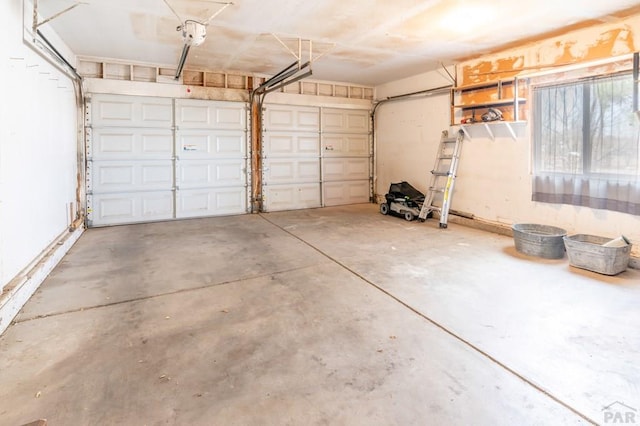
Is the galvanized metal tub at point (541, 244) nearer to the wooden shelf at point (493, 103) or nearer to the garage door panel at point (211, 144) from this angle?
the wooden shelf at point (493, 103)

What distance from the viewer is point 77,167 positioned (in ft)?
18.6

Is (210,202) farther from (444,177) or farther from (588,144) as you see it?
(588,144)

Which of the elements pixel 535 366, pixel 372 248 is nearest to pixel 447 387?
pixel 535 366

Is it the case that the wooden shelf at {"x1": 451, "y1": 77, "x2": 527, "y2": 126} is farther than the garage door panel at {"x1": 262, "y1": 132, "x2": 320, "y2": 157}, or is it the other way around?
the garage door panel at {"x1": 262, "y1": 132, "x2": 320, "y2": 157}

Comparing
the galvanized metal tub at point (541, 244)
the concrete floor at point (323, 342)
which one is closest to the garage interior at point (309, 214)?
the concrete floor at point (323, 342)

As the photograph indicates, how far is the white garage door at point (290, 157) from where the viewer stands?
7496mm

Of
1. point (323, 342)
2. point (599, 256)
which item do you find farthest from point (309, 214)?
point (323, 342)

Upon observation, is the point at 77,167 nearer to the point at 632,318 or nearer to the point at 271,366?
the point at 271,366

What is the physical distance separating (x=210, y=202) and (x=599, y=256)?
242 inches

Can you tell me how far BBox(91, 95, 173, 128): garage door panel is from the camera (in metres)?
6.03

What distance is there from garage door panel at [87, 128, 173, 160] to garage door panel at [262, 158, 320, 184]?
1.95m

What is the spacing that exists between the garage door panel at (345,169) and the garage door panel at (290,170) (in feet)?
0.86

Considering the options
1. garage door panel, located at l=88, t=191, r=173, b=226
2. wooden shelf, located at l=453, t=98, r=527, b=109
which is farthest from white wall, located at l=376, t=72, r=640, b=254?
garage door panel, located at l=88, t=191, r=173, b=226

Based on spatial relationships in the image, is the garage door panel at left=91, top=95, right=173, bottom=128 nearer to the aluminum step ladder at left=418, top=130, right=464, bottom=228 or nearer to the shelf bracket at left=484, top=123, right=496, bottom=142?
the aluminum step ladder at left=418, top=130, right=464, bottom=228
